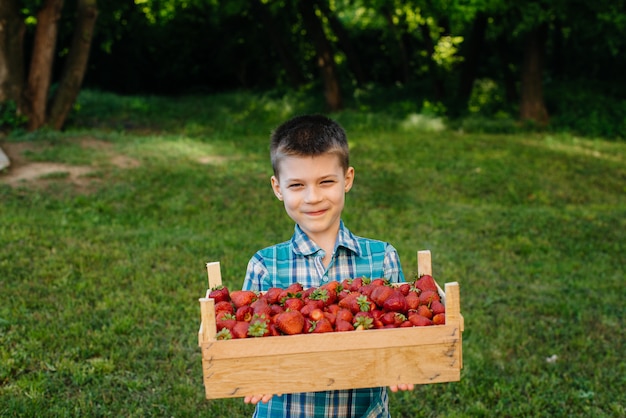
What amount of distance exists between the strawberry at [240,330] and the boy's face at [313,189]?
2.06 feet

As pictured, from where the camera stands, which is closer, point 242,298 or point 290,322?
point 290,322

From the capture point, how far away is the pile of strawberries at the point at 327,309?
2275 millimetres

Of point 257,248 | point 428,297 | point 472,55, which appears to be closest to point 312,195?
point 428,297

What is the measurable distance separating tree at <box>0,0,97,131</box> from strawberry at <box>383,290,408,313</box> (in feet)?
37.8

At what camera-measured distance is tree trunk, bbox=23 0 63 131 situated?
41.6 feet

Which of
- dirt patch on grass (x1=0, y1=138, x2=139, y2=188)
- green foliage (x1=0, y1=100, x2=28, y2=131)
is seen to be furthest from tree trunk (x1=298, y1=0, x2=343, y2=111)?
green foliage (x1=0, y1=100, x2=28, y2=131)

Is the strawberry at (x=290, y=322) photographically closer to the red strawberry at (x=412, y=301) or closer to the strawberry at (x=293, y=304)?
the strawberry at (x=293, y=304)

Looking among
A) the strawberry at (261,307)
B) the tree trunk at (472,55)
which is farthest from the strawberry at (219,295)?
the tree trunk at (472,55)

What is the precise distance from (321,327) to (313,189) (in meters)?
0.63

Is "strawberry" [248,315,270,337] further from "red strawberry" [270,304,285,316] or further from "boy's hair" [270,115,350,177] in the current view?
"boy's hair" [270,115,350,177]

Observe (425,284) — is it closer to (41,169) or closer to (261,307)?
(261,307)

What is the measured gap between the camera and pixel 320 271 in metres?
2.93

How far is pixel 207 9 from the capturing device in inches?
945

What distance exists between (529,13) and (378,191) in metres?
5.72
